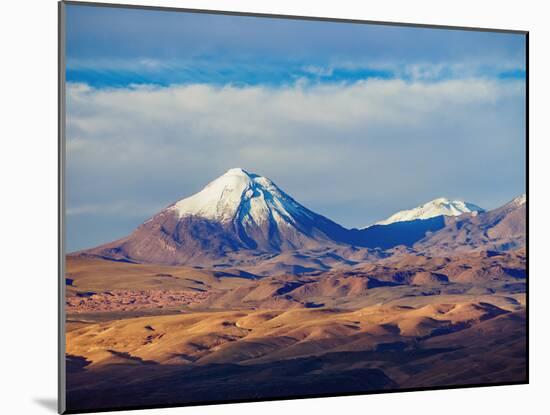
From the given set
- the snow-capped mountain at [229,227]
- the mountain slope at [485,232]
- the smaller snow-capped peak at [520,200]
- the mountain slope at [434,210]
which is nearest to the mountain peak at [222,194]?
the snow-capped mountain at [229,227]

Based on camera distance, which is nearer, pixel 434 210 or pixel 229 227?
pixel 229 227

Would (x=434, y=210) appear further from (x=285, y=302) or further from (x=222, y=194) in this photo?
(x=222, y=194)

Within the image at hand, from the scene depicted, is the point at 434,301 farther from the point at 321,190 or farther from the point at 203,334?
the point at 203,334

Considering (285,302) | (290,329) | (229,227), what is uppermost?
(229,227)

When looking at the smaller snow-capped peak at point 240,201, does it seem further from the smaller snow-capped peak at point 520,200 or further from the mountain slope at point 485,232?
the smaller snow-capped peak at point 520,200

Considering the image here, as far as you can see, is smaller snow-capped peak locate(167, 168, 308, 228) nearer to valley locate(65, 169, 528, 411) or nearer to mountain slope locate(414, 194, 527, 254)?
valley locate(65, 169, 528, 411)

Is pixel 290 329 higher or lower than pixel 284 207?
lower

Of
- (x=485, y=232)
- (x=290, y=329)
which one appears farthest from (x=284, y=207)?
(x=485, y=232)
